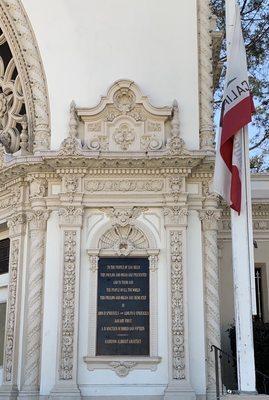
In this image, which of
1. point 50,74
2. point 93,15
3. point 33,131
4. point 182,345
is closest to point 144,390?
point 182,345

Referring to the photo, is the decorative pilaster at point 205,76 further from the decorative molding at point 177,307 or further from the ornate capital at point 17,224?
the ornate capital at point 17,224

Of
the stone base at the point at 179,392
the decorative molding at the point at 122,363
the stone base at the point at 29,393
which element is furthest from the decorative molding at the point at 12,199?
the stone base at the point at 179,392

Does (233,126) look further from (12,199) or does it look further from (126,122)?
(12,199)

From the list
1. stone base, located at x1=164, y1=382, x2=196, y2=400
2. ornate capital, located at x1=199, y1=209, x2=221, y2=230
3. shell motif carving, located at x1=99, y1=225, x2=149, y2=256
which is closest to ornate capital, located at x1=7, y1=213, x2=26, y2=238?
shell motif carving, located at x1=99, y1=225, x2=149, y2=256

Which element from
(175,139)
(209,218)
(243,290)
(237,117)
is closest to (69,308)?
(209,218)

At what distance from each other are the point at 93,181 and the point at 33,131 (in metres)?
2.13

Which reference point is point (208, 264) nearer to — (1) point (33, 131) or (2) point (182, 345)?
(2) point (182, 345)

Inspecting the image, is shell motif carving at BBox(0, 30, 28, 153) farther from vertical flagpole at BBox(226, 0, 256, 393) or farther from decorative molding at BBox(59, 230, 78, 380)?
vertical flagpole at BBox(226, 0, 256, 393)

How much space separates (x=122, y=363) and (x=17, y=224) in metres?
3.76

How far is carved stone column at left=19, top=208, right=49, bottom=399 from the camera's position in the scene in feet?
41.2

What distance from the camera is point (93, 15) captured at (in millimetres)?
14383

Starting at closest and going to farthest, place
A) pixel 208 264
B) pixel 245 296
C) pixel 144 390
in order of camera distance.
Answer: pixel 245 296, pixel 144 390, pixel 208 264

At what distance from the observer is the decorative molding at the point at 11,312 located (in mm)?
13000

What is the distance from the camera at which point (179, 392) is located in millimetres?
12031
